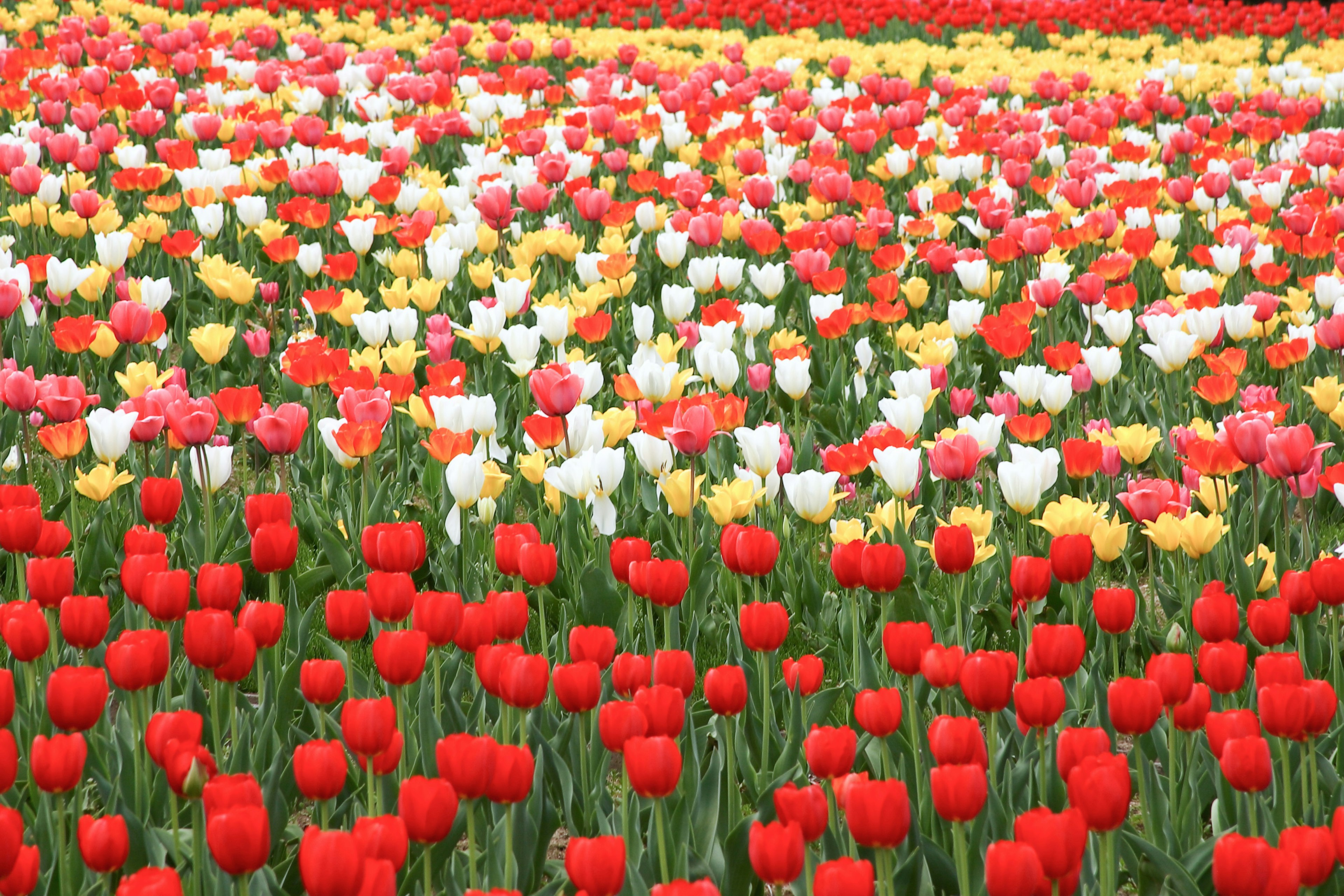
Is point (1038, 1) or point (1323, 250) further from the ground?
Answer: point (1038, 1)

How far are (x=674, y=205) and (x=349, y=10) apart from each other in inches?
295

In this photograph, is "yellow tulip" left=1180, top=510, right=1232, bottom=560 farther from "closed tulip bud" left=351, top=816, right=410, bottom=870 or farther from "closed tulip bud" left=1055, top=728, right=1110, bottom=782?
"closed tulip bud" left=351, top=816, right=410, bottom=870

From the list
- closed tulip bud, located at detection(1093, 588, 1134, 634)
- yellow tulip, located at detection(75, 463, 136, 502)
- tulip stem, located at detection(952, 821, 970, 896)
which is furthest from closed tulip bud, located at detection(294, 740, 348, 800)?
yellow tulip, located at detection(75, 463, 136, 502)

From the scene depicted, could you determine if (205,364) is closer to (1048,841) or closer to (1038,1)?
(1048,841)

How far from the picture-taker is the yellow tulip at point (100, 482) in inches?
134

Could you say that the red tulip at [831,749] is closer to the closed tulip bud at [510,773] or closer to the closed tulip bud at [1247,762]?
the closed tulip bud at [510,773]

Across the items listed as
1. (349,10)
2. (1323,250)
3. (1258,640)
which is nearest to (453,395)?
(1258,640)

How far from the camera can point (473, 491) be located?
3.25m

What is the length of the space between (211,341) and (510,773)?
106 inches

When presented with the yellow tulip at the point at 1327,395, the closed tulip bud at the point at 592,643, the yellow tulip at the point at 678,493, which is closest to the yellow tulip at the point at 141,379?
the yellow tulip at the point at 678,493

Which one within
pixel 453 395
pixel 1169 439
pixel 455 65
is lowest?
pixel 1169 439

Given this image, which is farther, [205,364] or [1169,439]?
[205,364]

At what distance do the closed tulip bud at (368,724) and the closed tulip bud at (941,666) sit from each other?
890mm

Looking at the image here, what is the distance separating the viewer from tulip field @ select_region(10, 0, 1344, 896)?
2090mm
